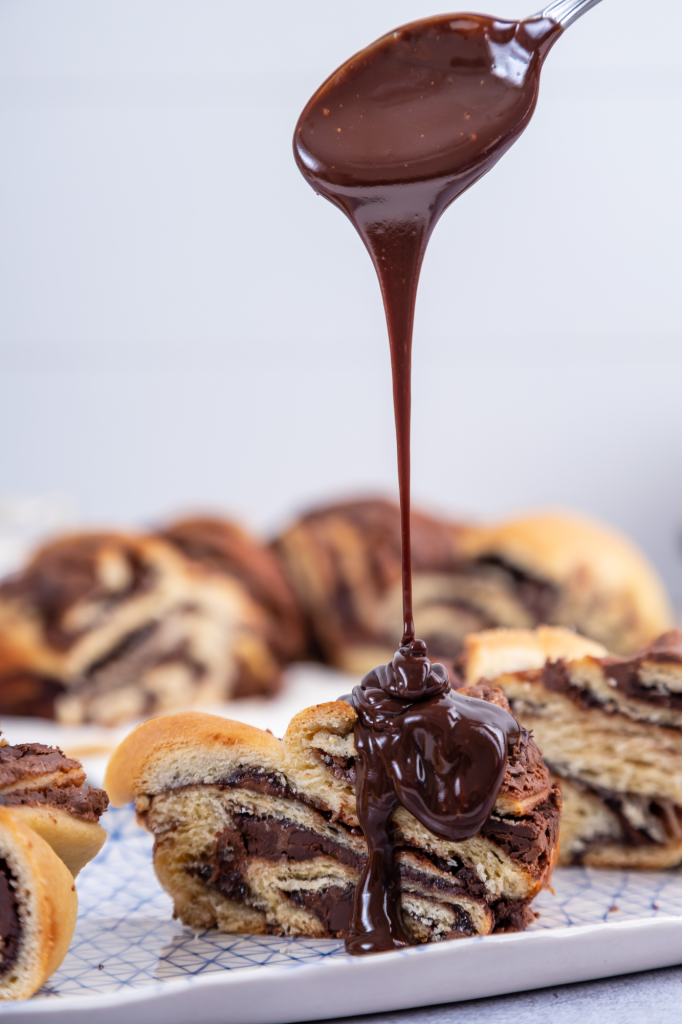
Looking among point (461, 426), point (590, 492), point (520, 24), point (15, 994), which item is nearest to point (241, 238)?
point (461, 426)

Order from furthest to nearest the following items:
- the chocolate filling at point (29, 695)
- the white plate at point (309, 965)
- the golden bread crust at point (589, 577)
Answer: the golden bread crust at point (589, 577) < the chocolate filling at point (29, 695) < the white plate at point (309, 965)

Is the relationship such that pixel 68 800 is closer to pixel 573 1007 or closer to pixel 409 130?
pixel 573 1007

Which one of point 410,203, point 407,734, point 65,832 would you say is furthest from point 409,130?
point 65,832

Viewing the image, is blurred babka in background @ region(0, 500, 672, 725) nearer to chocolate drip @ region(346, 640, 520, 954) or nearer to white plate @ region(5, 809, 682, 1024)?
white plate @ region(5, 809, 682, 1024)

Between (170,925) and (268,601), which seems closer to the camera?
(170,925)

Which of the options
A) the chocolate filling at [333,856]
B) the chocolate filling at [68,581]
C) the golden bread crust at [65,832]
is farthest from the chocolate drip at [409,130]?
the chocolate filling at [68,581]

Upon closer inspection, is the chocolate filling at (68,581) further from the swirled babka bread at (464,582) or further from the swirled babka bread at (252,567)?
the swirled babka bread at (464,582)
